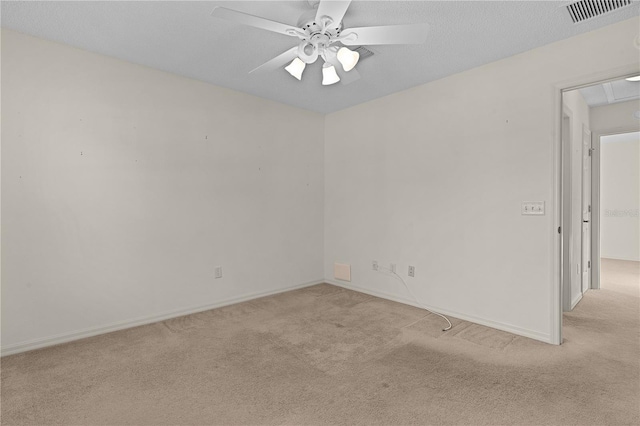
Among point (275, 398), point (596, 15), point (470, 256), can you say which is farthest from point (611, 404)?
point (596, 15)

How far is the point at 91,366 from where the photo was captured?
7.51 ft

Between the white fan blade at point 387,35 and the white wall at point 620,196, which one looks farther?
the white wall at point 620,196

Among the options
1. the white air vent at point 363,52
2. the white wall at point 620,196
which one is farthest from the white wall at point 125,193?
the white wall at point 620,196

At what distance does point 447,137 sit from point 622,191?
5.49 m

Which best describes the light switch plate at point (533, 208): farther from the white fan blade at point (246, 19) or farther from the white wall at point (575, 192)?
the white fan blade at point (246, 19)

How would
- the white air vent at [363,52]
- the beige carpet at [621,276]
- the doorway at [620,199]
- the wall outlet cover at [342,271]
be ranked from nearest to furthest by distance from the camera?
the white air vent at [363,52] → the beige carpet at [621,276] → the wall outlet cover at [342,271] → the doorway at [620,199]

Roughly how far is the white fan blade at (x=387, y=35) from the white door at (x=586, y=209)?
3.46 meters

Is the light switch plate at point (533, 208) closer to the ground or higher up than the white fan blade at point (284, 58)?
closer to the ground

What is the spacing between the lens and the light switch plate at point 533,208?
8.92 feet

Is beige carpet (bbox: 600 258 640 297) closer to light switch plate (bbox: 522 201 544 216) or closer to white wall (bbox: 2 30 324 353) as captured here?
light switch plate (bbox: 522 201 544 216)

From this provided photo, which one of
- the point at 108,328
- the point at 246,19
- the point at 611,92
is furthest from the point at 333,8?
the point at 611,92

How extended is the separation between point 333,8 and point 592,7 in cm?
183

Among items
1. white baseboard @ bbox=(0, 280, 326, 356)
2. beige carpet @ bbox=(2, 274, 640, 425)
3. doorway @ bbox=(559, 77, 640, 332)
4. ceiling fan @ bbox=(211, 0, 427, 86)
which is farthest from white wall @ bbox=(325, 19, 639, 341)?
white baseboard @ bbox=(0, 280, 326, 356)

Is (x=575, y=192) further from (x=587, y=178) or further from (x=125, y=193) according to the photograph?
(x=125, y=193)
